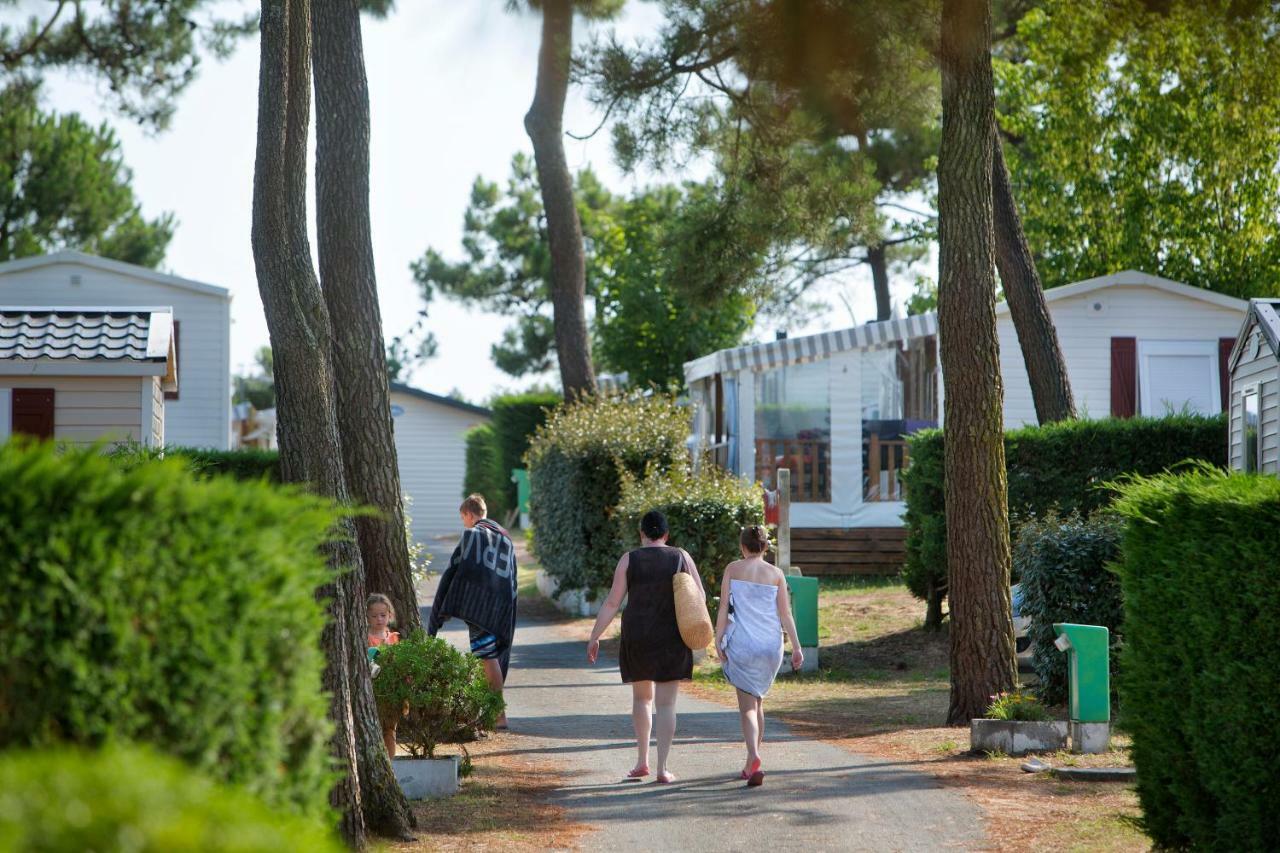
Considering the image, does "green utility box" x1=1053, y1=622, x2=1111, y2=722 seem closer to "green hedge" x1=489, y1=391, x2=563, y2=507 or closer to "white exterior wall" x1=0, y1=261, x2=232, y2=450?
"white exterior wall" x1=0, y1=261, x2=232, y2=450

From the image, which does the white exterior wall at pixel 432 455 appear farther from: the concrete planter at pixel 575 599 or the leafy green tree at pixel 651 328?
the concrete planter at pixel 575 599

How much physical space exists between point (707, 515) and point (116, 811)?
13.7 meters

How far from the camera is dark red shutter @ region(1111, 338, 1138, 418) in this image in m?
23.1

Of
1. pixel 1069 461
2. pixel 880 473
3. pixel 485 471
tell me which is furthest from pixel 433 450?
pixel 1069 461

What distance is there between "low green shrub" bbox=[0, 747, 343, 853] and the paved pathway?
4803 mm

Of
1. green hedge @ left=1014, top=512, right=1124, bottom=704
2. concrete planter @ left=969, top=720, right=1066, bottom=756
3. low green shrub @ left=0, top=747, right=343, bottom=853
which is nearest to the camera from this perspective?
low green shrub @ left=0, top=747, right=343, bottom=853

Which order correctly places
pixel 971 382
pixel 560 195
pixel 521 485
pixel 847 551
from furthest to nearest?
pixel 521 485
pixel 847 551
pixel 560 195
pixel 971 382

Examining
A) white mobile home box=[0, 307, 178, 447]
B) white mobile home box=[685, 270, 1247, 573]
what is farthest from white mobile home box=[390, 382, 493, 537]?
white mobile home box=[0, 307, 178, 447]

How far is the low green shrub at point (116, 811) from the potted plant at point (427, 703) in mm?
5768

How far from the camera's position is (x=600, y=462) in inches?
717

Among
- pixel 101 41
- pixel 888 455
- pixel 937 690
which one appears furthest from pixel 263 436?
pixel 937 690

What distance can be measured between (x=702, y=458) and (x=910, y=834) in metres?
11.2

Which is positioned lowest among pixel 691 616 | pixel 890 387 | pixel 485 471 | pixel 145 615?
pixel 691 616

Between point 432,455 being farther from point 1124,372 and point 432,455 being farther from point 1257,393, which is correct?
point 1257,393
